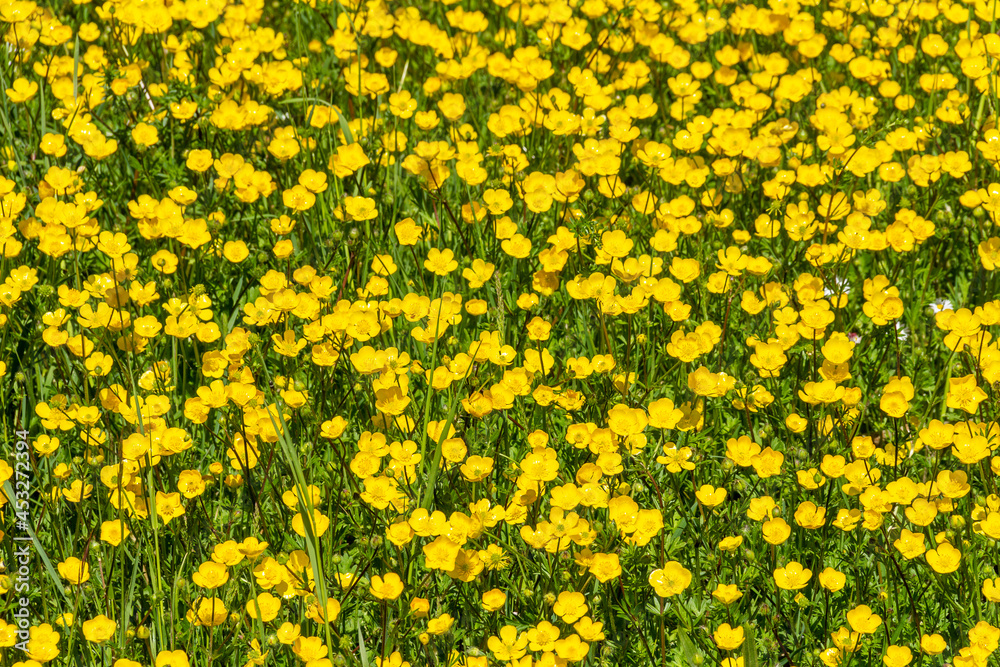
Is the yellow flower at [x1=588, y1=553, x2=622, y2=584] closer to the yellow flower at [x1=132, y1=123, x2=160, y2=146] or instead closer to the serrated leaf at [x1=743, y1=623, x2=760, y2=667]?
the serrated leaf at [x1=743, y1=623, x2=760, y2=667]

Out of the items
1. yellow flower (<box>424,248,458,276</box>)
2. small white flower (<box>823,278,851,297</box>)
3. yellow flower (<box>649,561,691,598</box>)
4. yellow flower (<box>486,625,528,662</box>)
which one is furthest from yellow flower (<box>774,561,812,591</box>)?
yellow flower (<box>424,248,458,276</box>)

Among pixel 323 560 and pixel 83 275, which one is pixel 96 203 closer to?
pixel 83 275

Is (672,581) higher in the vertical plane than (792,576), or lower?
higher

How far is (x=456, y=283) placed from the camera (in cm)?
408

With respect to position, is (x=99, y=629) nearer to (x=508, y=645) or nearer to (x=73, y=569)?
(x=73, y=569)

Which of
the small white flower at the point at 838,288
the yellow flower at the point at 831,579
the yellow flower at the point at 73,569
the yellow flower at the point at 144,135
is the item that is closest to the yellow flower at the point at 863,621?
the yellow flower at the point at 831,579

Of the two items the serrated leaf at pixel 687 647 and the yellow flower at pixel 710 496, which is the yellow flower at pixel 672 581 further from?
the yellow flower at pixel 710 496

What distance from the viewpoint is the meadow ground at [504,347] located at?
284cm

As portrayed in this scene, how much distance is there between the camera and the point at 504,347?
3352 millimetres

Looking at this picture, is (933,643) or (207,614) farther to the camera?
(207,614)

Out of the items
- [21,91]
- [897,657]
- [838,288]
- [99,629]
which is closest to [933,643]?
[897,657]

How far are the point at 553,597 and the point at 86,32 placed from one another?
13.0ft

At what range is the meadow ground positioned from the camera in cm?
284

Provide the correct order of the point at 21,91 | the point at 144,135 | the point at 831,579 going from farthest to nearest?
1. the point at 21,91
2. the point at 144,135
3. the point at 831,579
